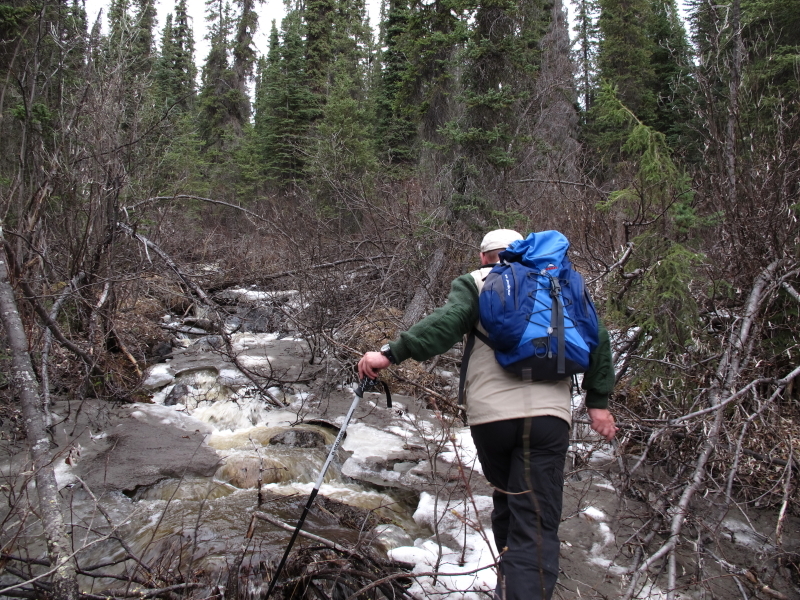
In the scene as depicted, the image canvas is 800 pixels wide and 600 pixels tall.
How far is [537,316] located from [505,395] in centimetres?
43

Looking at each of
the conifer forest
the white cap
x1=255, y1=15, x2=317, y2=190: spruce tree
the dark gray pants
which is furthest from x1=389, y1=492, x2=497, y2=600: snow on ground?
A: x1=255, y1=15, x2=317, y2=190: spruce tree

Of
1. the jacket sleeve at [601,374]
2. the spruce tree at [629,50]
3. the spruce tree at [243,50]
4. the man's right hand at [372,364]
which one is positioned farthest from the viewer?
the spruce tree at [243,50]

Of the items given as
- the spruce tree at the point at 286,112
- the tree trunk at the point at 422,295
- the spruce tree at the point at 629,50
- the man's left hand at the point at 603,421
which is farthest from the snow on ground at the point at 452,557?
the spruce tree at the point at 629,50

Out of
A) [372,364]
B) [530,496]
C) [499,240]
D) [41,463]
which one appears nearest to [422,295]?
[499,240]

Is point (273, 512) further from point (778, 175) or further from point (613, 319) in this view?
point (778, 175)

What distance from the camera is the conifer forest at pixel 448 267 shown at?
3646 millimetres

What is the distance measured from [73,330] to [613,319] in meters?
6.76

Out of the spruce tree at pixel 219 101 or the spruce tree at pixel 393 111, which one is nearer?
the spruce tree at pixel 393 111

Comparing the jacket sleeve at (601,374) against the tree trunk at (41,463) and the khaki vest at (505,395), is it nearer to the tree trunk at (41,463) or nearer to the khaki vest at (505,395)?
the khaki vest at (505,395)

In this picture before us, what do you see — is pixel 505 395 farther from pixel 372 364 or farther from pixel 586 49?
pixel 586 49

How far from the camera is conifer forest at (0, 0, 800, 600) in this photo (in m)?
3.65

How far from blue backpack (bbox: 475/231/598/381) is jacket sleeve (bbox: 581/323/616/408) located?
0.69 feet

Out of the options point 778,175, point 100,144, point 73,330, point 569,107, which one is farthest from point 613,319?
point 569,107

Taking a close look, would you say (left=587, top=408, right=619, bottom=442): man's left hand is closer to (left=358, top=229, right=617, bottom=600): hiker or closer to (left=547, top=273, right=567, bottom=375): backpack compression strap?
(left=358, top=229, right=617, bottom=600): hiker
